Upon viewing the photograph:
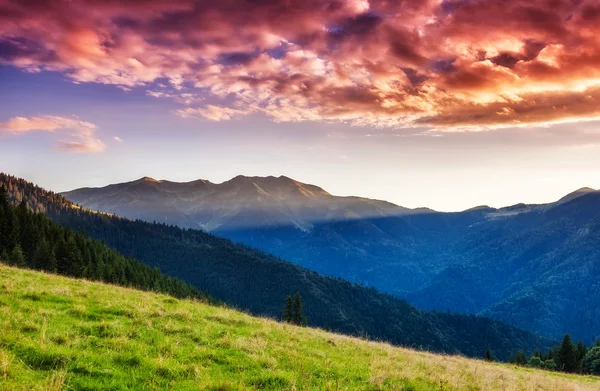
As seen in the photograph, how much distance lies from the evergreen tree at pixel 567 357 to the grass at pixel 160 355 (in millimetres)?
85222

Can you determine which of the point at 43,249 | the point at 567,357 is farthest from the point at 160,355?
the point at 567,357

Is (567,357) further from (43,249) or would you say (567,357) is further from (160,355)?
(43,249)

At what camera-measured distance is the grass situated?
29.3 ft

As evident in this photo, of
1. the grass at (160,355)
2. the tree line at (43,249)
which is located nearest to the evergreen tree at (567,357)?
the tree line at (43,249)

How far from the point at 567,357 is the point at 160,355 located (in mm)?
Answer: 103298

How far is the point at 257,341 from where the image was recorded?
1508 cm

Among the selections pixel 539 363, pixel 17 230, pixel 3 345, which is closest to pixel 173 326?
pixel 3 345

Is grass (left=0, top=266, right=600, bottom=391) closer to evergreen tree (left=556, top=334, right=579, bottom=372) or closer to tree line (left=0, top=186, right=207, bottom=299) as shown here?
tree line (left=0, top=186, right=207, bottom=299)

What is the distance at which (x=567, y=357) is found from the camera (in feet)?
273

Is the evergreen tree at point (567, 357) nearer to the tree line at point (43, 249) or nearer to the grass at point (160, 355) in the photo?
the tree line at point (43, 249)

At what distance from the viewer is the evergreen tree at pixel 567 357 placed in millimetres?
82125

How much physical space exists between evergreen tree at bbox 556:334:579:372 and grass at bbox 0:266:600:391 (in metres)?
85.2

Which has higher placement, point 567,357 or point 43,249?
point 43,249

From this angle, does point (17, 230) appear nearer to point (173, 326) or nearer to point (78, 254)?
point (78, 254)
